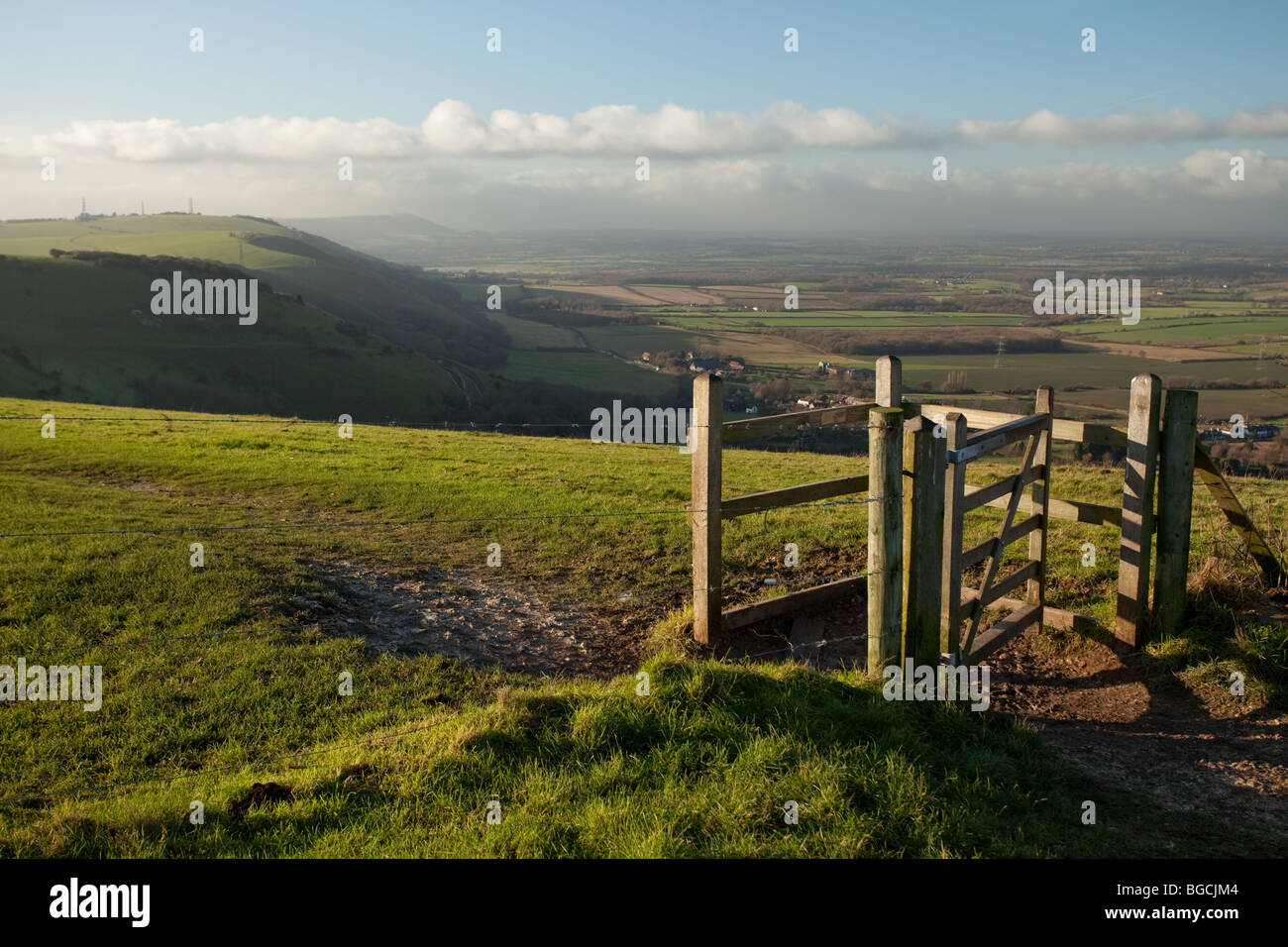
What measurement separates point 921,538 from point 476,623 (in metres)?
4.54

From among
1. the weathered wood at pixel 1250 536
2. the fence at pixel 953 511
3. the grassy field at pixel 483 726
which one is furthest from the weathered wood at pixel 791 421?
the weathered wood at pixel 1250 536

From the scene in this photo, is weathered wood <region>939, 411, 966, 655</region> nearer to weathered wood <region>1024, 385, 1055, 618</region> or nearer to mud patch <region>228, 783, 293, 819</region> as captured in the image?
weathered wood <region>1024, 385, 1055, 618</region>

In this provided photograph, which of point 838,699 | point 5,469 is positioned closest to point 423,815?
point 838,699

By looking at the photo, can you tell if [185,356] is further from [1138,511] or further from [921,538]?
[1138,511]

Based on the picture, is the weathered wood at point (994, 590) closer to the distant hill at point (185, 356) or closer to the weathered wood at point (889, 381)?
the weathered wood at point (889, 381)

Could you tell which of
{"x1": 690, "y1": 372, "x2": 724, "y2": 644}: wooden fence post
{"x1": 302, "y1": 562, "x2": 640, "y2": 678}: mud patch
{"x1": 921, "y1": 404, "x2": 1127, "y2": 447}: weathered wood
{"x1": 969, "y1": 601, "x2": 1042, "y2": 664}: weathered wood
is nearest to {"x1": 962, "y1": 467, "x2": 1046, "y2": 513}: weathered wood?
{"x1": 921, "y1": 404, "x2": 1127, "y2": 447}: weathered wood

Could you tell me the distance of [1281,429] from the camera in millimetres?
31281

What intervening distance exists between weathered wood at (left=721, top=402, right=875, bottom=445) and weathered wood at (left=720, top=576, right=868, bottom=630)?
165 cm

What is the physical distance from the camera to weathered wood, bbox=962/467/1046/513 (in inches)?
274

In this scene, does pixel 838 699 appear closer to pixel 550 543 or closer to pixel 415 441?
pixel 550 543

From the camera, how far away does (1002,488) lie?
24.8 feet

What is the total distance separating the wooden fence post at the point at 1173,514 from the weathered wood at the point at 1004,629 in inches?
41.4

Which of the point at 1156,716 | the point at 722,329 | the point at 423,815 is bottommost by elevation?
the point at 1156,716

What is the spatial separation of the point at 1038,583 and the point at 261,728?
711 cm
